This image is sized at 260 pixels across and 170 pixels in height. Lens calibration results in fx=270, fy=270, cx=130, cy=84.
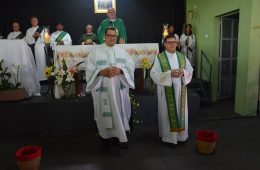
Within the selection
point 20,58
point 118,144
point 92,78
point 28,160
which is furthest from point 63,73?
point 28,160

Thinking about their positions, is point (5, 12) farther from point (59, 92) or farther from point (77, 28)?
point (59, 92)

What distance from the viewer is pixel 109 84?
10.7ft

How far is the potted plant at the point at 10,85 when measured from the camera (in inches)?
156

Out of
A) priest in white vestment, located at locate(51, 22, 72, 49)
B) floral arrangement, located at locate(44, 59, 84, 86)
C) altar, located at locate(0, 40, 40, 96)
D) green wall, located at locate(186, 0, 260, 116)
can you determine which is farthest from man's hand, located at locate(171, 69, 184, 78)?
priest in white vestment, located at locate(51, 22, 72, 49)

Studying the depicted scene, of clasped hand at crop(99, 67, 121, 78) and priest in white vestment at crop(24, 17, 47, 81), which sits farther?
priest in white vestment at crop(24, 17, 47, 81)

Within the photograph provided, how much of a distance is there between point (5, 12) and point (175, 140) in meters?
6.13

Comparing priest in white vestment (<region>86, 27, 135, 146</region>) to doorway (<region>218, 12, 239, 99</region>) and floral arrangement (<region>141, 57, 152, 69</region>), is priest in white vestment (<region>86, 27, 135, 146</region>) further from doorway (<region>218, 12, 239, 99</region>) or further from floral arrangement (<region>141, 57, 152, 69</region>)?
doorway (<region>218, 12, 239, 99</region>)

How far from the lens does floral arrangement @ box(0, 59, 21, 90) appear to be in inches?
158

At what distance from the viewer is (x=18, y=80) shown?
4266mm

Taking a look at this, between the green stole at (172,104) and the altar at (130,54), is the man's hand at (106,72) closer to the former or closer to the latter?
the green stole at (172,104)

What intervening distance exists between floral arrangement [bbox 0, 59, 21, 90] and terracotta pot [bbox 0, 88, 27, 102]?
0.10 meters

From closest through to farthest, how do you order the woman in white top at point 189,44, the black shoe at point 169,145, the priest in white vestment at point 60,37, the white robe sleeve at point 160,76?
the white robe sleeve at point 160,76
the black shoe at point 169,145
the priest in white vestment at point 60,37
the woman in white top at point 189,44

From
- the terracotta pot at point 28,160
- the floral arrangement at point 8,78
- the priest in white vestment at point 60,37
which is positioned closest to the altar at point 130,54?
the floral arrangement at point 8,78

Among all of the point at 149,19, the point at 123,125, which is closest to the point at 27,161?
the point at 123,125
